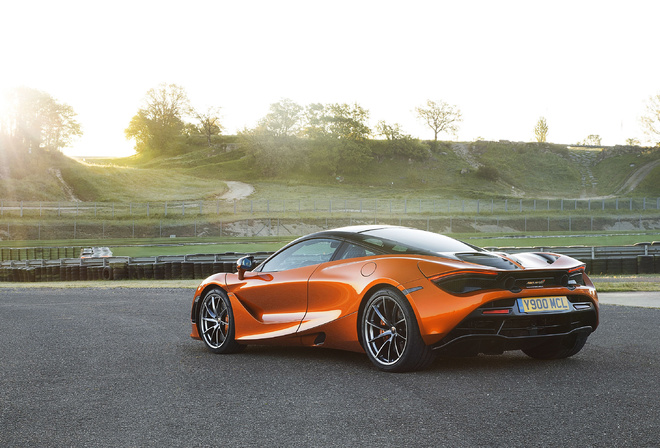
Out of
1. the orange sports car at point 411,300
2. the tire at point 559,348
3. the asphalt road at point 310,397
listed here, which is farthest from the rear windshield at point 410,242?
the tire at point 559,348

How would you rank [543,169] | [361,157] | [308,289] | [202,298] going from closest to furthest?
[308,289], [202,298], [361,157], [543,169]

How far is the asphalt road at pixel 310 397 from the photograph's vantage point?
14.0ft

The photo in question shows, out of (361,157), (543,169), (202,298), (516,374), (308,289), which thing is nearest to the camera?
(516,374)

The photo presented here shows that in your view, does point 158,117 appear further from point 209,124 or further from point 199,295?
point 199,295

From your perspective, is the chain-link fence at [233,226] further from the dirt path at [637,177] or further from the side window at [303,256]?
the dirt path at [637,177]

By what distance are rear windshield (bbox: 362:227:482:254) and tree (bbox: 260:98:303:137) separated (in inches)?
4101

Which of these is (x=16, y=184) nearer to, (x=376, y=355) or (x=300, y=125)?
(x=300, y=125)

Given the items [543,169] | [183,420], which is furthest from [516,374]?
[543,169]

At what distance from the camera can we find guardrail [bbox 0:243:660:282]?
22766 millimetres

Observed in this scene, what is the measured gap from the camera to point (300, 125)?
115062mm

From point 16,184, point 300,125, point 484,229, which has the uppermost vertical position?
point 300,125

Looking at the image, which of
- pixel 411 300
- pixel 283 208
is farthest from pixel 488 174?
pixel 411 300

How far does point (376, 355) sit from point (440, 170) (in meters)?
114

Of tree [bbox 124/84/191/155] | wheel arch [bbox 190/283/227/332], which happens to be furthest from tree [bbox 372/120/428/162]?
wheel arch [bbox 190/283/227/332]
